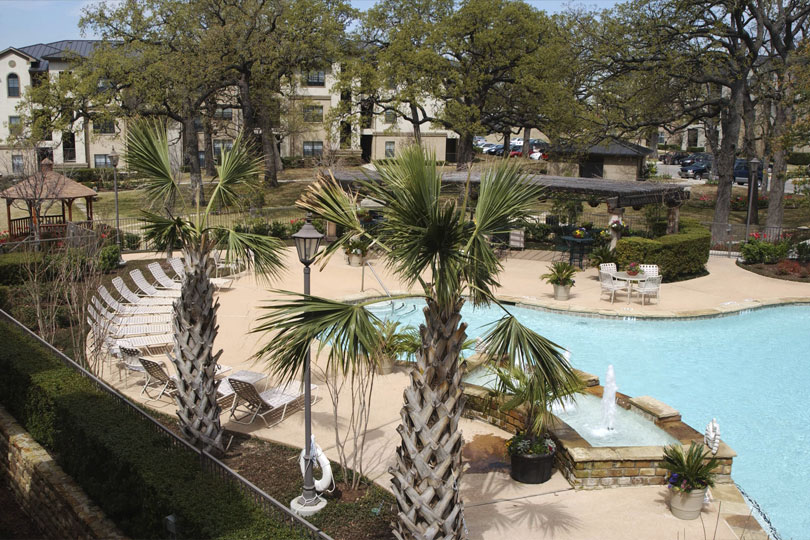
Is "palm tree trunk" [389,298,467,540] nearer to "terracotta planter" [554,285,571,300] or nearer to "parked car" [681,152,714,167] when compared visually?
"terracotta planter" [554,285,571,300]

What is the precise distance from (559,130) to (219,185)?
1165 inches

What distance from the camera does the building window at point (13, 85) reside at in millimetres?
54219

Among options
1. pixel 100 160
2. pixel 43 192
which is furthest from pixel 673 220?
pixel 100 160

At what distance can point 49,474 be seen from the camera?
395 inches

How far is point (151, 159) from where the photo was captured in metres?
9.48

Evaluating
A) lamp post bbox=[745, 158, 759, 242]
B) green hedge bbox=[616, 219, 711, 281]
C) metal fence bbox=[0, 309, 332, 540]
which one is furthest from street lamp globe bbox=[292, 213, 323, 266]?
lamp post bbox=[745, 158, 759, 242]

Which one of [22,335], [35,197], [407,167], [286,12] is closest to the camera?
[407,167]

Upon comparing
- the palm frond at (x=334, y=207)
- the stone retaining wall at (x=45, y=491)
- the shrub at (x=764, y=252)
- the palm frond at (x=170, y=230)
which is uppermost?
the palm frond at (x=334, y=207)

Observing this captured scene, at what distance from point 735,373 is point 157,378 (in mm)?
11479

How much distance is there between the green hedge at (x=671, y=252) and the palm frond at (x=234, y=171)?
13.9 m

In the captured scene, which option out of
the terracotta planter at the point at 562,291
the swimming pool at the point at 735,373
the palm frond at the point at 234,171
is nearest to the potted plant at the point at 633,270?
the terracotta planter at the point at 562,291

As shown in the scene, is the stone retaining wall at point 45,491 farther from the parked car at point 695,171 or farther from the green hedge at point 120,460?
the parked car at point 695,171

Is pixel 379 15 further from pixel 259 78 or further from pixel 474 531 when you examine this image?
pixel 474 531

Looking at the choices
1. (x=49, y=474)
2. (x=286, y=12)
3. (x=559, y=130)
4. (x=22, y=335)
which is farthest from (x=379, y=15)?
(x=49, y=474)
